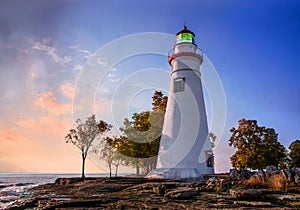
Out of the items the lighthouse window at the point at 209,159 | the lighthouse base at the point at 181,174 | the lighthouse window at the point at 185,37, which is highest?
the lighthouse window at the point at 185,37

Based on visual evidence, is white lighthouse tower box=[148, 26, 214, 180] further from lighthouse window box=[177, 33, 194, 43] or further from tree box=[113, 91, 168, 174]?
tree box=[113, 91, 168, 174]

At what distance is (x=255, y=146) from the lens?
28.8 meters

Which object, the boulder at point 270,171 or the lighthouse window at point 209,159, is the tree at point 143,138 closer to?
the lighthouse window at point 209,159

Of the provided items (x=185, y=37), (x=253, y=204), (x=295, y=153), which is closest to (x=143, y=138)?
(x=185, y=37)

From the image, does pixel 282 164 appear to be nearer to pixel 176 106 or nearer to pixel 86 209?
pixel 176 106

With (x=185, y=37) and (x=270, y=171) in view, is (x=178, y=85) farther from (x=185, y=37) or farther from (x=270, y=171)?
(x=270, y=171)

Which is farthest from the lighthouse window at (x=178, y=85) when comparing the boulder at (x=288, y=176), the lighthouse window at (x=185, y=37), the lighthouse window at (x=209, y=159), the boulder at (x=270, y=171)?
the boulder at (x=288, y=176)

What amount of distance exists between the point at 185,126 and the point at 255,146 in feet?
40.5

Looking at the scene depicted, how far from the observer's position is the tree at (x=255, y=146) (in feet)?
Result: 93.0

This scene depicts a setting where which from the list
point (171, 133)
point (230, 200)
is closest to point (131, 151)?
point (171, 133)

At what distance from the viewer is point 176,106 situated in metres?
22.3

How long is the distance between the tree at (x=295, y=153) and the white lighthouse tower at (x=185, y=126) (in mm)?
17235

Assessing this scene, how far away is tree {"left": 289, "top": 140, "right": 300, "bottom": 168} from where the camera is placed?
32.4 meters

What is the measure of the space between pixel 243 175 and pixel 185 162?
5.94 metres
